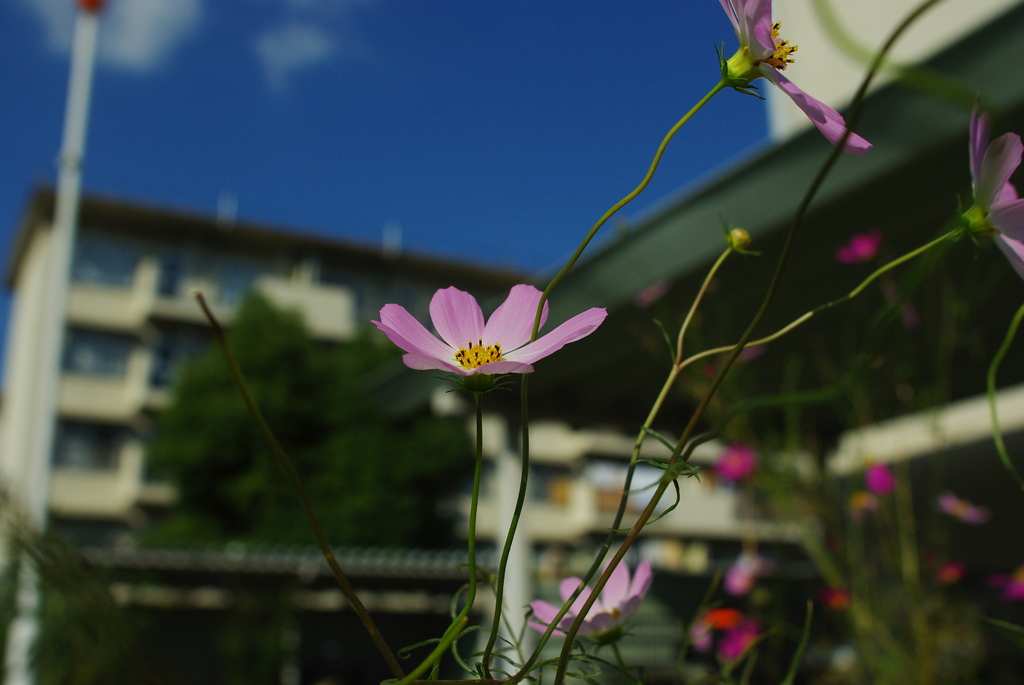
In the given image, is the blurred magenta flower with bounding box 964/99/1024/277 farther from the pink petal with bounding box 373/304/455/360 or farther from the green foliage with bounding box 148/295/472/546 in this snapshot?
the green foliage with bounding box 148/295/472/546

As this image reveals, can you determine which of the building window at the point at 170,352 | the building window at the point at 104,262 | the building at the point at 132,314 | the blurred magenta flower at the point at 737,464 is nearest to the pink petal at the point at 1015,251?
the blurred magenta flower at the point at 737,464

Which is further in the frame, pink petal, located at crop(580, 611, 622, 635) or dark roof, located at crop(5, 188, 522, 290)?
dark roof, located at crop(5, 188, 522, 290)

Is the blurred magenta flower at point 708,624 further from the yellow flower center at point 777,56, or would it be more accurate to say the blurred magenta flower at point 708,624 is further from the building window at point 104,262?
the building window at point 104,262

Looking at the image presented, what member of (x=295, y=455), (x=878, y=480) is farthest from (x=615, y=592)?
(x=295, y=455)

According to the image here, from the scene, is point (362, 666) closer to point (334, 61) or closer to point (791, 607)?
point (791, 607)

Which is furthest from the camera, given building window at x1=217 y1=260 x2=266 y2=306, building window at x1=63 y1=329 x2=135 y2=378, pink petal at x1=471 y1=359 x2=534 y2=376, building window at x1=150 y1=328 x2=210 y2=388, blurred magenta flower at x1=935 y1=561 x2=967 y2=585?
building window at x1=217 y1=260 x2=266 y2=306

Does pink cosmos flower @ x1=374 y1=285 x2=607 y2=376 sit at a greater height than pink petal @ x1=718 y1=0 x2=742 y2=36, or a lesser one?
lesser

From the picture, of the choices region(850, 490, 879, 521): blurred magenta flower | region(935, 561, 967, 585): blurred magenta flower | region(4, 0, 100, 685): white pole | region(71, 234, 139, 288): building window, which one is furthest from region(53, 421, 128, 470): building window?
region(935, 561, 967, 585): blurred magenta flower
